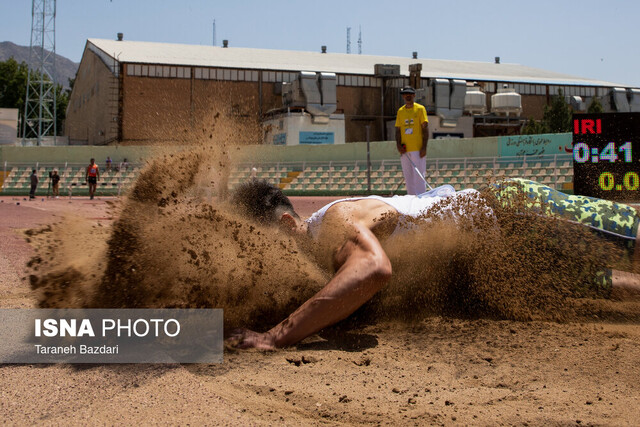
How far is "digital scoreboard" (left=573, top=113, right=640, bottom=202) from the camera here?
27.7ft

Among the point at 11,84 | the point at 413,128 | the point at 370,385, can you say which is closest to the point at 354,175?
the point at 413,128

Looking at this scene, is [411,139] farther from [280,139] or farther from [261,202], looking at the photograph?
[280,139]

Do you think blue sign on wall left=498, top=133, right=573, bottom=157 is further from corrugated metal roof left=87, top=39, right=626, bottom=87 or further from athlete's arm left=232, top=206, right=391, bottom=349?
athlete's arm left=232, top=206, right=391, bottom=349

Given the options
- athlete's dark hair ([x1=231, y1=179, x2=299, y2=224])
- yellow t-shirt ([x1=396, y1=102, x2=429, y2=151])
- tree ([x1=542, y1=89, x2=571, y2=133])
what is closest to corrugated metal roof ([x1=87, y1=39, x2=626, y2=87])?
tree ([x1=542, y1=89, x2=571, y2=133])

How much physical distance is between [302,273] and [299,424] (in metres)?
1.41

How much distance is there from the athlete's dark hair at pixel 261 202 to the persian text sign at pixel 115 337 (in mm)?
620

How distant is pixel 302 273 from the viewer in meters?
3.35

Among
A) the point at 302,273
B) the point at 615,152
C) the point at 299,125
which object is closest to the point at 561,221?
the point at 302,273

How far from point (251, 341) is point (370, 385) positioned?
2.28ft

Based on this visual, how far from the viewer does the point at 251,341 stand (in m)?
2.83

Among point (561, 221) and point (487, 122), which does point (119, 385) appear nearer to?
point (561, 221)

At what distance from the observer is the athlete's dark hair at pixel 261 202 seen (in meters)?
3.41

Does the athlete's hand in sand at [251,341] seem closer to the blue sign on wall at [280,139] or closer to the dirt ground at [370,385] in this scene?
the dirt ground at [370,385]

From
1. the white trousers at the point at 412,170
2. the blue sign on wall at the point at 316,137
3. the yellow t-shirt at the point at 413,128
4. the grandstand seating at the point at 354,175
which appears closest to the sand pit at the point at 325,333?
the white trousers at the point at 412,170
